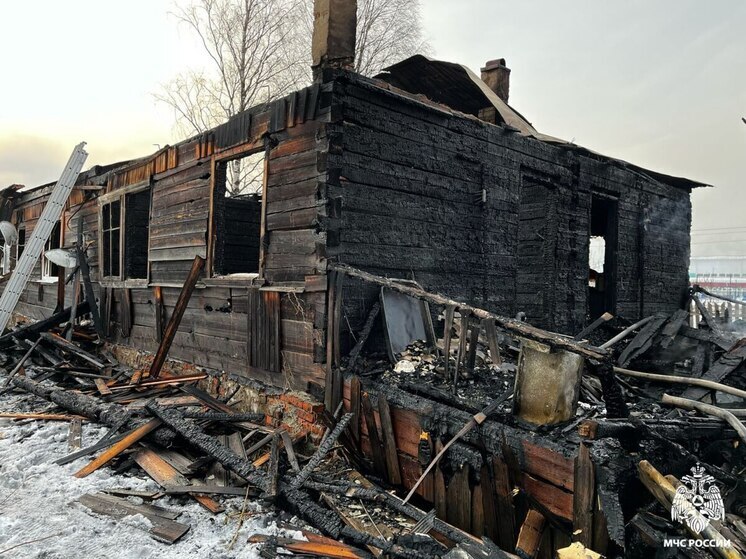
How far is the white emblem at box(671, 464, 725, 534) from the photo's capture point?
3.18 m

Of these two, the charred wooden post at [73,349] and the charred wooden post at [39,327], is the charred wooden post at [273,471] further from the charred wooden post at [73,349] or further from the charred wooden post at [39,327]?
the charred wooden post at [39,327]

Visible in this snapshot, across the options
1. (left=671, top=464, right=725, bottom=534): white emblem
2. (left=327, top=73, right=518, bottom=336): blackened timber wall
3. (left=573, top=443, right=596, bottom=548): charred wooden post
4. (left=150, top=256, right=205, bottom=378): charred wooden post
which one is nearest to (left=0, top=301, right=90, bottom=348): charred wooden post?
(left=150, top=256, right=205, bottom=378): charred wooden post

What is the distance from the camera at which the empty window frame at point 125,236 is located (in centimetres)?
1004

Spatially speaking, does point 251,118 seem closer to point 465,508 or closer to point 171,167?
point 171,167

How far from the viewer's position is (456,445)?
4402 millimetres

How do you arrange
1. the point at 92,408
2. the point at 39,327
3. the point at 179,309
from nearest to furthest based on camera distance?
the point at 92,408 → the point at 179,309 → the point at 39,327

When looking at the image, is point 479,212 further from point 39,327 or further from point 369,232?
point 39,327

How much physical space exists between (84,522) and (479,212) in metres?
6.27

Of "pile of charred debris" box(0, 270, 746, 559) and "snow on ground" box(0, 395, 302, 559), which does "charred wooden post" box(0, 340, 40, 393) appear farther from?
"snow on ground" box(0, 395, 302, 559)

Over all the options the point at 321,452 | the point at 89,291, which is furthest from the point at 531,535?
the point at 89,291

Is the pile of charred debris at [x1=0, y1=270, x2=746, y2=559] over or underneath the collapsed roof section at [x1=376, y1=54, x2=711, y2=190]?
underneath

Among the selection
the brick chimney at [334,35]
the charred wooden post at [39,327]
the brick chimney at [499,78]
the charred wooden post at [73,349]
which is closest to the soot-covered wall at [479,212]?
the brick chimney at [334,35]

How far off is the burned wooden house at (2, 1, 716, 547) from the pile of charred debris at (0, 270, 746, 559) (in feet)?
0.57

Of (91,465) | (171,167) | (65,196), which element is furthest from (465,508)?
(65,196)
